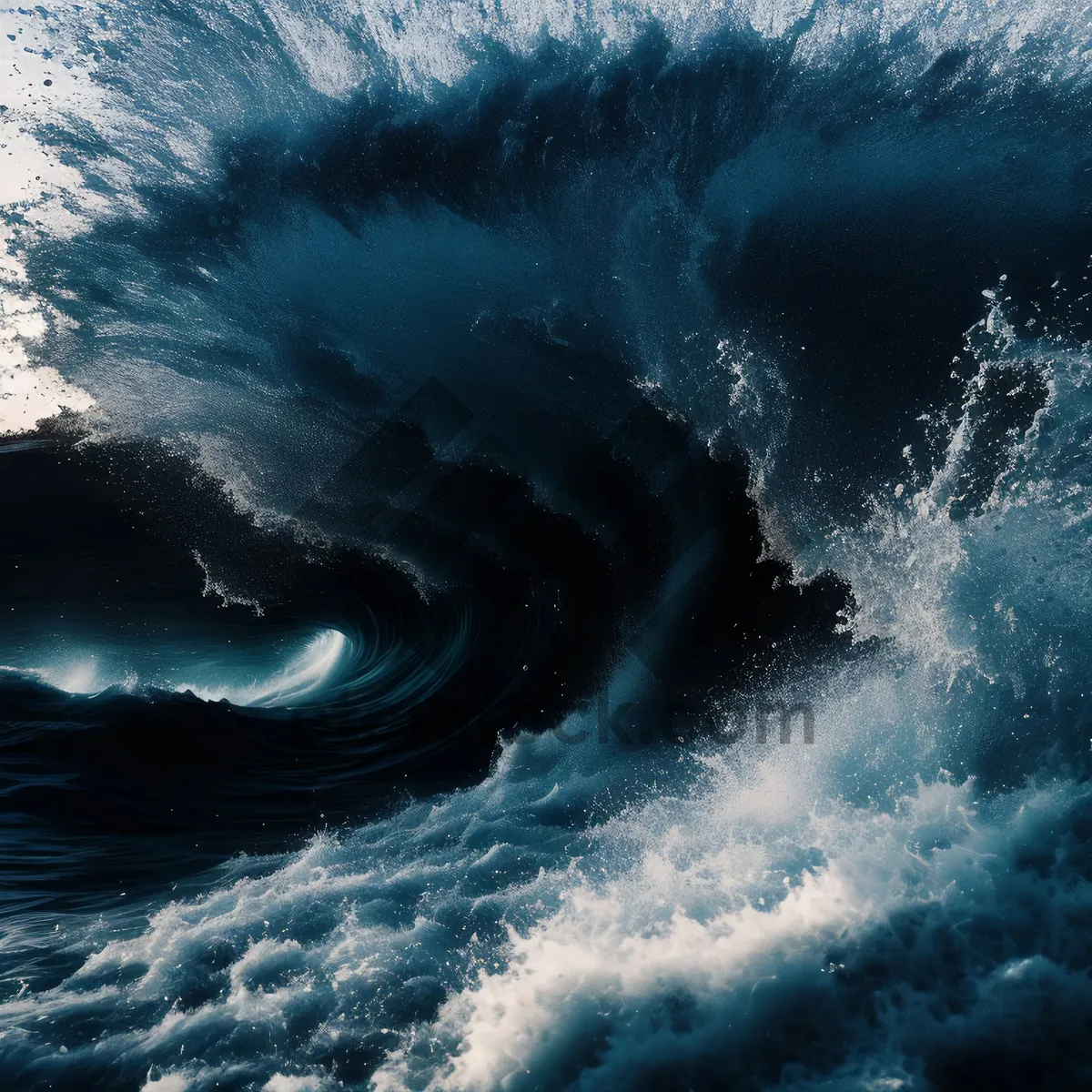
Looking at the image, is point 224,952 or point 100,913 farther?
point 100,913

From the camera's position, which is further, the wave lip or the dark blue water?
the wave lip

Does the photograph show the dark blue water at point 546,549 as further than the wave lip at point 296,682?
No

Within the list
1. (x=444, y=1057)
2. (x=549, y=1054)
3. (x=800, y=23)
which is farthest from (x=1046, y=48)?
(x=444, y=1057)

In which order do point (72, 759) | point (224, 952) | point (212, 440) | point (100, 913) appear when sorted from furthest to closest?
point (212, 440), point (72, 759), point (100, 913), point (224, 952)

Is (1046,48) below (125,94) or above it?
below

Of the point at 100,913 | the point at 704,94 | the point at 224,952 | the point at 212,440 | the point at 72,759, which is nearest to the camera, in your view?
the point at 224,952

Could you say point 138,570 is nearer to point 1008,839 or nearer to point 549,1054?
point 549,1054

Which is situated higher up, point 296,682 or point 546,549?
point 546,549

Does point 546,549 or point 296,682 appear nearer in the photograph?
point 546,549
